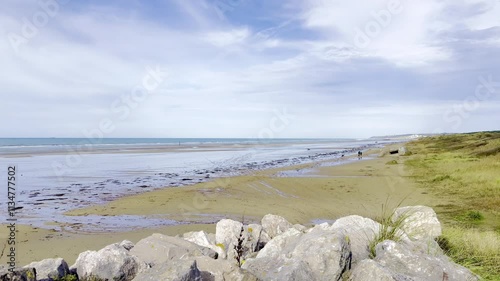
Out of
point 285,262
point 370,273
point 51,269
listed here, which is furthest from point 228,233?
point 370,273

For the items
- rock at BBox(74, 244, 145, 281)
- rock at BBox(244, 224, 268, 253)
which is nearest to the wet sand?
rock at BBox(244, 224, 268, 253)

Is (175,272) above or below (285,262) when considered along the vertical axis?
above

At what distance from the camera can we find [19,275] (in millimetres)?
4418

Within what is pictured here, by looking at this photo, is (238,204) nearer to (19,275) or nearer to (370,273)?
(370,273)

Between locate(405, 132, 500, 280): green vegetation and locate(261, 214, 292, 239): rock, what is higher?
locate(261, 214, 292, 239): rock

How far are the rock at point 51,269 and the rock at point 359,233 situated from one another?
3740 millimetres

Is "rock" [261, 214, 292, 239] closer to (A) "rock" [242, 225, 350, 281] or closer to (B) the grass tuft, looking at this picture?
(A) "rock" [242, 225, 350, 281]

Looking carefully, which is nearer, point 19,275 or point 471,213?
point 19,275

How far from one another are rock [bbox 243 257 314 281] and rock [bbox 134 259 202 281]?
0.78 meters

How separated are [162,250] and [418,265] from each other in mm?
3610

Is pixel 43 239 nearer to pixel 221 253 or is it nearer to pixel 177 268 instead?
pixel 221 253

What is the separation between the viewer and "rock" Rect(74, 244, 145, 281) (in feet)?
18.5

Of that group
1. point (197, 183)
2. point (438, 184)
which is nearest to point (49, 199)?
point (197, 183)

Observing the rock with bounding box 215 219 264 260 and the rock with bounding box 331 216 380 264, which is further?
the rock with bounding box 215 219 264 260
